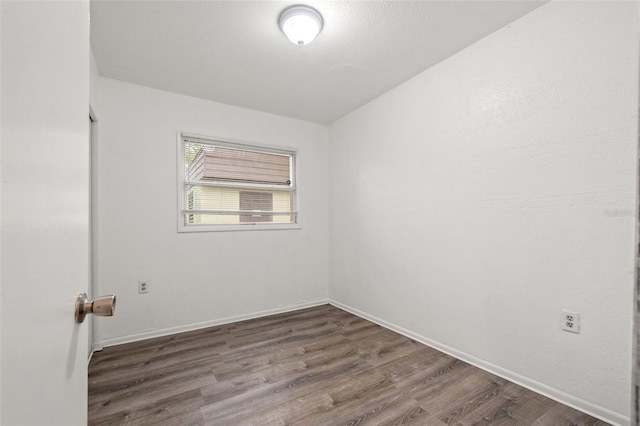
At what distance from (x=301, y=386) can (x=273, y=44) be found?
98.2 inches

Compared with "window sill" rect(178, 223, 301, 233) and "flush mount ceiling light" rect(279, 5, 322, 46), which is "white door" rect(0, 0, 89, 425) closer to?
"flush mount ceiling light" rect(279, 5, 322, 46)

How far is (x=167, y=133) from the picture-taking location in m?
2.90

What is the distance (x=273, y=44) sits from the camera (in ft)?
7.16

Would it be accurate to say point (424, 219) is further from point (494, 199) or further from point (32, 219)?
point (32, 219)

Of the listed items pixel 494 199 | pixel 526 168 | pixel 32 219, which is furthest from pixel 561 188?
pixel 32 219

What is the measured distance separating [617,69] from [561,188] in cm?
67

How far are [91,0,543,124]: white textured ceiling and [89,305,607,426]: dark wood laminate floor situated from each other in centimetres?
246

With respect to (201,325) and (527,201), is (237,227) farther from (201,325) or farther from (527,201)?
(527,201)

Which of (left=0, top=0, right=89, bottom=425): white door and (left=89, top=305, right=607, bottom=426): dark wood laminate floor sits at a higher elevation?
(left=0, top=0, right=89, bottom=425): white door

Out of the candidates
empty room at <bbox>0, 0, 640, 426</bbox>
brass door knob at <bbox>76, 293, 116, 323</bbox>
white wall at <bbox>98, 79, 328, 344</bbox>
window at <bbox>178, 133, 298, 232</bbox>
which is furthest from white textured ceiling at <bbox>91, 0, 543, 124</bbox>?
brass door knob at <bbox>76, 293, 116, 323</bbox>

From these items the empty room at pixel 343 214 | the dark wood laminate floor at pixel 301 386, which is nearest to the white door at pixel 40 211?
the empty room at pixel 343 214

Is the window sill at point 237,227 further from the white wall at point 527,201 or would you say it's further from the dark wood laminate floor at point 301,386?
the white wall at point 527,201

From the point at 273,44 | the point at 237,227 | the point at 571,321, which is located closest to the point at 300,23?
the point at 273,44

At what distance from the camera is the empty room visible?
1.73ft
